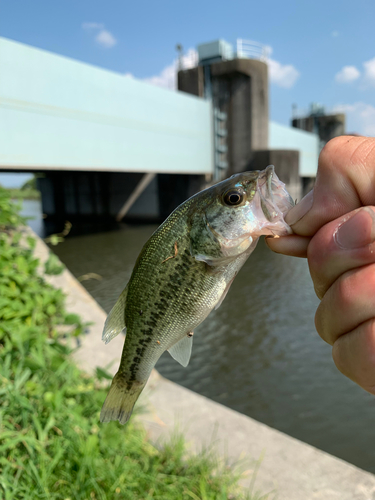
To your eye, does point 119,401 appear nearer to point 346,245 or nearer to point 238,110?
point 346,245

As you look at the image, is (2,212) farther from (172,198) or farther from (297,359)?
A: (172,198)

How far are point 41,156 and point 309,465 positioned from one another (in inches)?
535

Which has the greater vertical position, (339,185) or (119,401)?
(339,185)

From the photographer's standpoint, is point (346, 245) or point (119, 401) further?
point (119, 401)

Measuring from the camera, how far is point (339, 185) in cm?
134

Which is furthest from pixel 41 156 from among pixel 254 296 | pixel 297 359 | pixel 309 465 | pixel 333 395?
pixel 309 465

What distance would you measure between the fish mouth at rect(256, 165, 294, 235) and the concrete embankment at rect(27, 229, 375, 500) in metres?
2.33

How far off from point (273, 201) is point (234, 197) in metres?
0.15

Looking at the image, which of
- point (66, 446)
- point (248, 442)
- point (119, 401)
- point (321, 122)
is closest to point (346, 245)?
point (119, 401)

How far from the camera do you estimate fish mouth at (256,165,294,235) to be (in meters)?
1.44

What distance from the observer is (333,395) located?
5250 millimetres

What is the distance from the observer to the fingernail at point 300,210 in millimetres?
1380

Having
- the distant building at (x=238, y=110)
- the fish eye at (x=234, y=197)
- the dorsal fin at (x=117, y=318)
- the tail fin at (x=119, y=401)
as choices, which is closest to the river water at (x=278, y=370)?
the tail fin at (x=119, y=401)

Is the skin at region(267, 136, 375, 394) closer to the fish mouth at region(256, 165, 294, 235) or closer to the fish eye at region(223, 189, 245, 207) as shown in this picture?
the fish mouth at region(256, 165, 294, 235)
